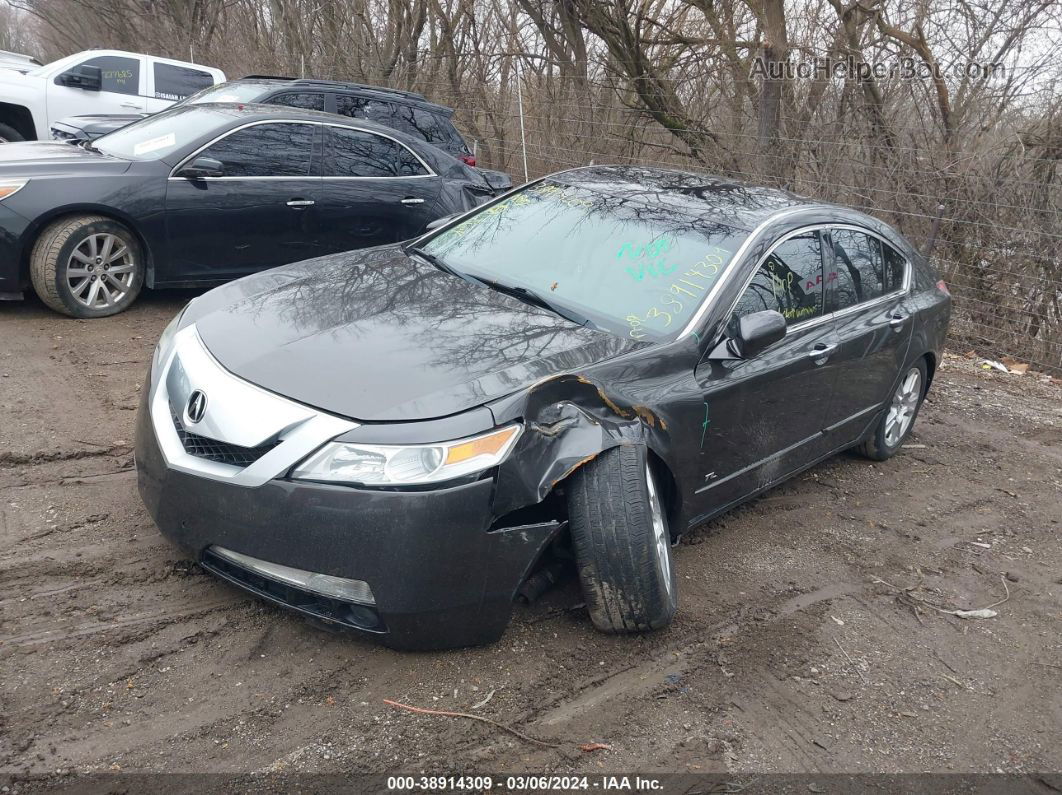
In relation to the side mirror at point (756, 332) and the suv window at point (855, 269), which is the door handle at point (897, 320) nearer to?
the suv window at point (855, 269)

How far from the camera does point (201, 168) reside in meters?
6.69

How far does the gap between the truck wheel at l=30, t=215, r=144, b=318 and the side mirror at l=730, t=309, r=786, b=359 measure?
4580 mm

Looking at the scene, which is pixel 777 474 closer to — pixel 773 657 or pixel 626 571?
pixel 773 657

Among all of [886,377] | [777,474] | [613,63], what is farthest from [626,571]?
[613,63]

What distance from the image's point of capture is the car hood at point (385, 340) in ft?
10.4

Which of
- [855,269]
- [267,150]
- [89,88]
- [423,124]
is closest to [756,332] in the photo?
[855,269]

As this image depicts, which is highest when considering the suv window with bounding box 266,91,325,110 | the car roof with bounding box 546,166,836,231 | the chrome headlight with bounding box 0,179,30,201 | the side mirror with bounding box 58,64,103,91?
the side mirror with bounding box 58,64,103,91

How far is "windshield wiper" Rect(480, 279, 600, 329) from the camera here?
13.0 feet

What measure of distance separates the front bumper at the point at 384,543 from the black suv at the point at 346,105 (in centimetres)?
706

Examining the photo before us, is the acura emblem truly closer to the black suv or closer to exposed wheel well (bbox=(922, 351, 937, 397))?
exposed wheel well (bbox=(922, 351, 937, 397))

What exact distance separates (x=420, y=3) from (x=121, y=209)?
12154 millimetres

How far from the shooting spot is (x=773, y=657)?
12.0ft

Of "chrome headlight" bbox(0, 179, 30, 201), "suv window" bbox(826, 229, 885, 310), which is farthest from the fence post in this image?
"suv window" bbox(826, 229, 885, 310)

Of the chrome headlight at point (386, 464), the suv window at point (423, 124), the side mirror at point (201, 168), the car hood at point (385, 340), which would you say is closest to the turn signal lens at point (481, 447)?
the chrome headlight at point (386, 464)
